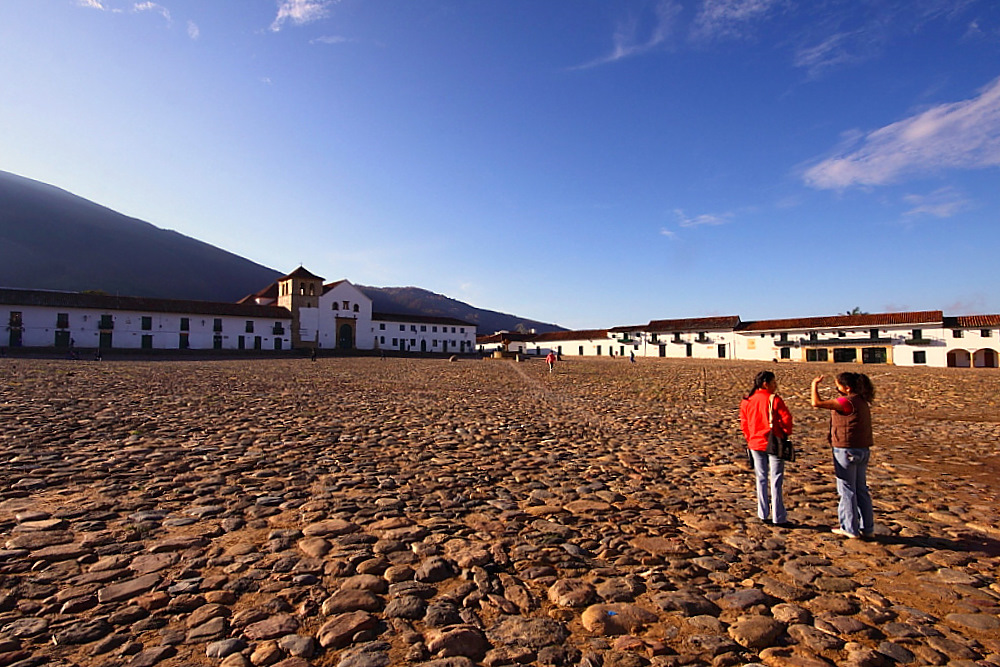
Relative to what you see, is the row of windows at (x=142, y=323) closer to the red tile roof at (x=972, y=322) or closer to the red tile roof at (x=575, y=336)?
the red tile roof at (x=575, y=336)

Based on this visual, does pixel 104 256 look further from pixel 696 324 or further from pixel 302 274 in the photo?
pixel 696 324

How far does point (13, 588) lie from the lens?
2758 millimetres

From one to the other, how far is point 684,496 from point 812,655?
260cm

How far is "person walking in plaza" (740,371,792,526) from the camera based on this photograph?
4.20m

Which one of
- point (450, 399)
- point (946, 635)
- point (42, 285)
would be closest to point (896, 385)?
point (450, 399)

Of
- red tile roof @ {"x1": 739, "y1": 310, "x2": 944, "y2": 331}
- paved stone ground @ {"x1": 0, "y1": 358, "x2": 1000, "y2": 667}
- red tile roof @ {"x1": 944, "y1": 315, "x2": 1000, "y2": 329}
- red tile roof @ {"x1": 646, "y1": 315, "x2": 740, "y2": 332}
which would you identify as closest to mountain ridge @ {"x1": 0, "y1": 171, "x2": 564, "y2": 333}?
red tile roof @ {"x1": 646, "y1": 315, "x2": 740, "y2": 332}

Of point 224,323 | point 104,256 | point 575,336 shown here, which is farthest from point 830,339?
point 104,256

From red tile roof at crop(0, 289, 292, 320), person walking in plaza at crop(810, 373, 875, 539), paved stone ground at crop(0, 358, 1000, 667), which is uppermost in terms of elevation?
red tile roof at crop(0, 289, 292, 320)

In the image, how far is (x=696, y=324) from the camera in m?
61.6

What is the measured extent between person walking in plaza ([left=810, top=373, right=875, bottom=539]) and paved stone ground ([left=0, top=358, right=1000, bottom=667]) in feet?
0.56

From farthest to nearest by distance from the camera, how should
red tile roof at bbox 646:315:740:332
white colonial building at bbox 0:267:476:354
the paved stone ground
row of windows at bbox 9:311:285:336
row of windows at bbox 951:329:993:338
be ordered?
red tile roof at bbox 646:315:740:332
white colonial building at bbox 0:267:476:354
row of windows at bbox 951:329:993:338
row of windows at bbox 9:311:285:336
the paved stone ground

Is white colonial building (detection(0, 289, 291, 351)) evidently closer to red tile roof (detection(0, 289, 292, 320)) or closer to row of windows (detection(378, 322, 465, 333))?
red tile roof (detection(0, 289, 292, 320))

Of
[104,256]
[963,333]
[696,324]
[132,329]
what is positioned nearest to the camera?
[963,333]

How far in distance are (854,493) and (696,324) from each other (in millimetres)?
61433
